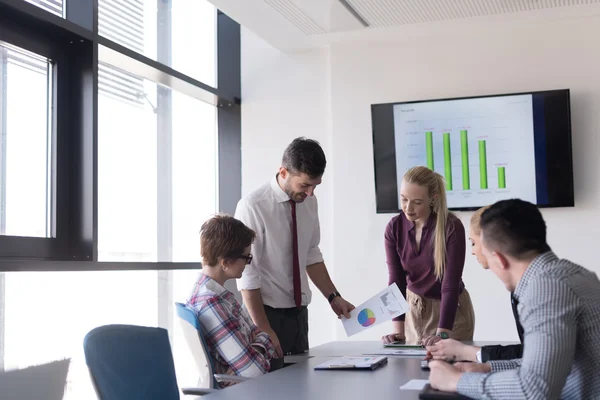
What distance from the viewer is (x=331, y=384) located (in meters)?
2.00

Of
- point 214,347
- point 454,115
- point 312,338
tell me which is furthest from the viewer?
point 312,338

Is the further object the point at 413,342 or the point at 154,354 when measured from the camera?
the point at 413,342

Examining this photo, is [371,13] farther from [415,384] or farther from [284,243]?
[415,384]

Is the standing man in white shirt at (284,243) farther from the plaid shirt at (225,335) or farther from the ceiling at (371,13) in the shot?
the ceiling at (371,13)

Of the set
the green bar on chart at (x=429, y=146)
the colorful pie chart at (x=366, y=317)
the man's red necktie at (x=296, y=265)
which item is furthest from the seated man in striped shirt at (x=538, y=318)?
the green bar on chart at (x=429, y=146)

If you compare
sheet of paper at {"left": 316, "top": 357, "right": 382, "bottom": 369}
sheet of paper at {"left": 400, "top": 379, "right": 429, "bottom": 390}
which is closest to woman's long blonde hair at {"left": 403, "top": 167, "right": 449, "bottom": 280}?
sheet of paper at {"left": 316, "top": 357, "right": 382, "bottom": 369}

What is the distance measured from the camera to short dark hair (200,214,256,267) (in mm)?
2682

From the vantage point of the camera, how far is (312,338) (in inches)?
196

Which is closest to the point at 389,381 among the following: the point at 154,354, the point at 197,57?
the point at 154,354

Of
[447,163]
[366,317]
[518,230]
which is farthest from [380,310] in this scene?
[447,163]

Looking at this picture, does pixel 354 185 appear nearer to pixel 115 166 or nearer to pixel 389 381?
pixel 115 166

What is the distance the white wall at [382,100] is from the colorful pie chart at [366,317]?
5.93ft

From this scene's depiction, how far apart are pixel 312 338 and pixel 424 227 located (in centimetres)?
203

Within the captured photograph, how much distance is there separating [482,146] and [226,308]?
103 inches
